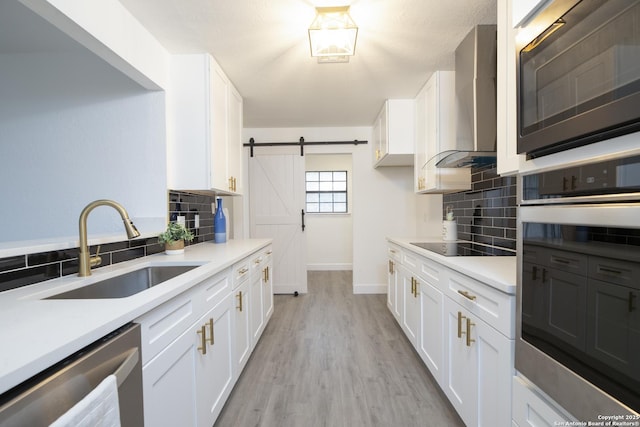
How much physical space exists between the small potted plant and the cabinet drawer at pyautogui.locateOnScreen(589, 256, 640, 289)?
2051mm

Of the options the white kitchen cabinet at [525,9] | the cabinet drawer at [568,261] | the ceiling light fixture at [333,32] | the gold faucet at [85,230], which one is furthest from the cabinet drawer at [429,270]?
the gold faucet at [85,230]

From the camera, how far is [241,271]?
1.86 metres

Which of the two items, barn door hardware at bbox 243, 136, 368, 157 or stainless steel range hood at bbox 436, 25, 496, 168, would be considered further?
barn door hardware at bbox 243, 136, 368, 157

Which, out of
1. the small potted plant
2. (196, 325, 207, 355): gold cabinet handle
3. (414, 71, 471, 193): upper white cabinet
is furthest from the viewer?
(414, 71, 471, 193): upper white cabinet

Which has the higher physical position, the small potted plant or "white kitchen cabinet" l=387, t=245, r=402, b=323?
the small potted plant

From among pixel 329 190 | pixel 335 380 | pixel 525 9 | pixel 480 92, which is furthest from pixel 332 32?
pixel 329 190

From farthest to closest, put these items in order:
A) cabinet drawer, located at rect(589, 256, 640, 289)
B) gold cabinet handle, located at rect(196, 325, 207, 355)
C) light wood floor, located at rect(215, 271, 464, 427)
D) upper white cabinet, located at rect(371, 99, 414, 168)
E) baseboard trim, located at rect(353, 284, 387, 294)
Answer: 1. baseboard trim, located at rect(353, 284, 387, 294)
2. upper white cabinet, located at rect(371, 99, 414, 168)
3. light wood floor, located at rect(215, 271, 464, 427)
4. gold cabinet handle, located at rect(196, 325, 207, 355)
5. cabinet drawer, located at rect(589, 256, 640, 289)

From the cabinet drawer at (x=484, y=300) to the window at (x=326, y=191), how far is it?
417cm

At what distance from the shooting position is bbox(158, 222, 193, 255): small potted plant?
1840mm

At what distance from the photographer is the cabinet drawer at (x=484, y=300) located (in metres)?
1.00

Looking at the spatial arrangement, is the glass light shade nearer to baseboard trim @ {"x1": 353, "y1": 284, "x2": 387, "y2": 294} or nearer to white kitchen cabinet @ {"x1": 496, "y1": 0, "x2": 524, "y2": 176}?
white kitchen cabinet @ {"x1": 496, "y1": 0, "x2": 524, "y2": 176}

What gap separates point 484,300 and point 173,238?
6.11ft

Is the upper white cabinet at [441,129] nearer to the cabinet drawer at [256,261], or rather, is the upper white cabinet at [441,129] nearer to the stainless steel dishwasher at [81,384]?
the cabinet drawer at [256,261]

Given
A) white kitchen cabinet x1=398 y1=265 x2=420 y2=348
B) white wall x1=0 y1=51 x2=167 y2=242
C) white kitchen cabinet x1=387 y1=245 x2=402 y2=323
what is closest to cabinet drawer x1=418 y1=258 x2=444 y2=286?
white kitchen cabinet x1=398 y1=265 x2=420 y2=348
